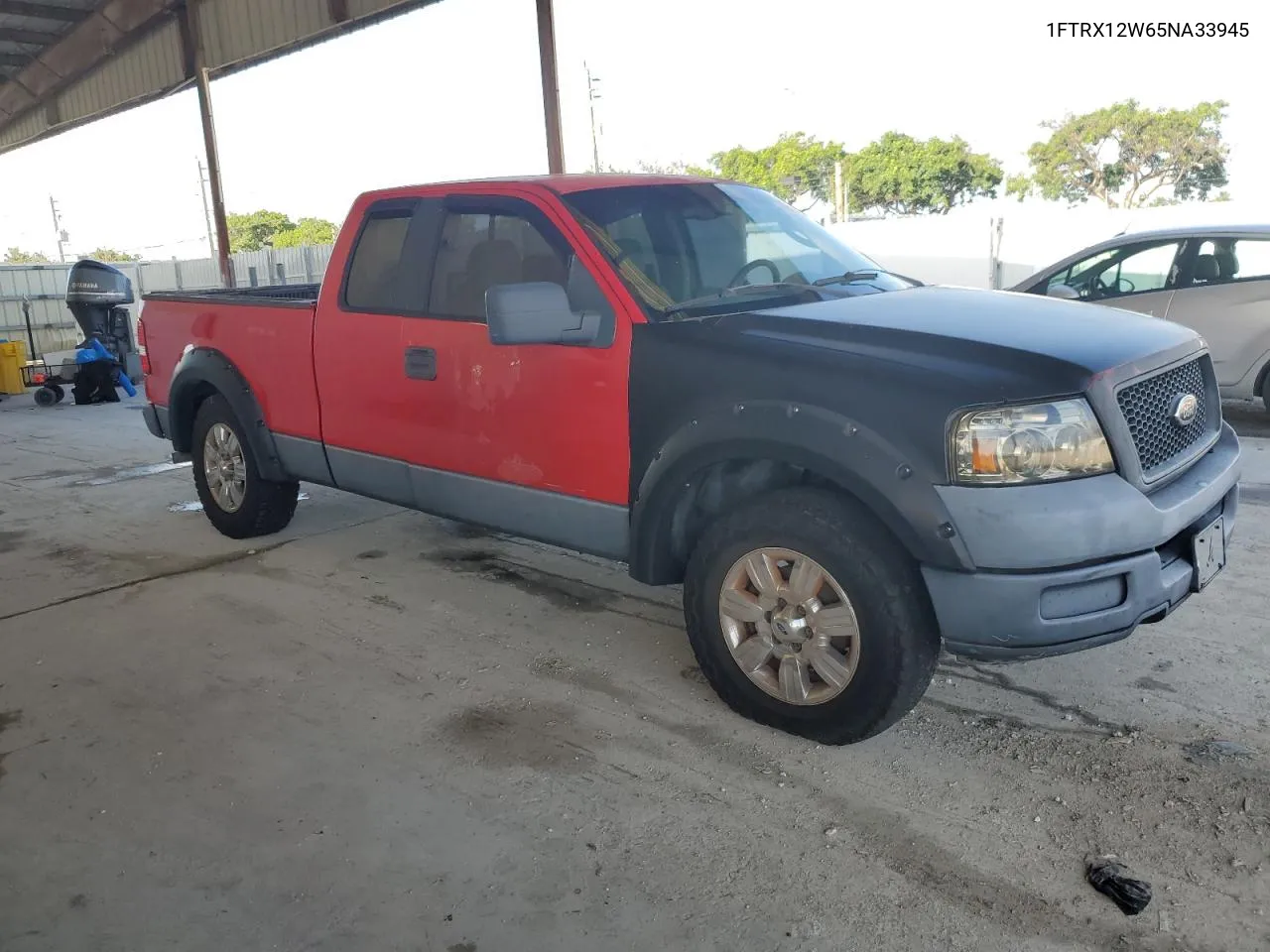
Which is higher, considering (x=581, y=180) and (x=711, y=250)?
(x=581, y=180)

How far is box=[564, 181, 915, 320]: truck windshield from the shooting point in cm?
378

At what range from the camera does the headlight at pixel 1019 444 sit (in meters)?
2.79

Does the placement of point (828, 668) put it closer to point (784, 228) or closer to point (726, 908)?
point (726, 908)

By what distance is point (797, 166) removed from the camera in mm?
41594

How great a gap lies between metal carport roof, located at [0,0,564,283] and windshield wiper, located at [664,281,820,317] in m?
7.36

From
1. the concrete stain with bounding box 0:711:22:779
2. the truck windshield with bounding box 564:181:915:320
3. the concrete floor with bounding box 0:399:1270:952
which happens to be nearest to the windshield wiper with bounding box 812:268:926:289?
the truck windshield with bounding box 564:181:915:320

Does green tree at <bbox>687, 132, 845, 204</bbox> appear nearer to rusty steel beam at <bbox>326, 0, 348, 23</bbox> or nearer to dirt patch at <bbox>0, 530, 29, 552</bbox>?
rusty steel beam at <bbox>326, 0, 348, 23</bbox>

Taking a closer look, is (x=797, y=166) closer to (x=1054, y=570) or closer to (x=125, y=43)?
(x=125, y=43)

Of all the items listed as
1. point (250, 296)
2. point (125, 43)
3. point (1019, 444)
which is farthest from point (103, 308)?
point (1019, 444)

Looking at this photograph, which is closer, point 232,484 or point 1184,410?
point 1184,410

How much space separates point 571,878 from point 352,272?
3.21 m

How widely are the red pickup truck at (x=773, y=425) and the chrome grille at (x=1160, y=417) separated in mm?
13

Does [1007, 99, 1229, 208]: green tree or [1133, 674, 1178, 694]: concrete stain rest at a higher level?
[1007, 99, 1229, 208]: green tree

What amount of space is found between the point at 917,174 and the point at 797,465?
1656 inches
